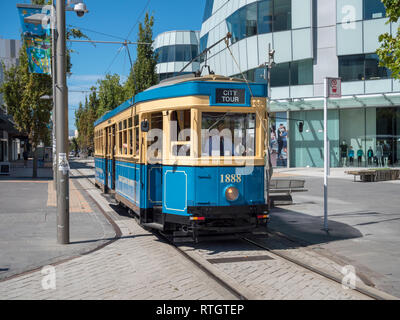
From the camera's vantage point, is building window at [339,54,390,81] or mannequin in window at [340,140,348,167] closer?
building window at [339,54,390,81]

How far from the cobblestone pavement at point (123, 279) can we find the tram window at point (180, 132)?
5.96 feet

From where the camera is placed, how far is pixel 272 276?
6.18 meters

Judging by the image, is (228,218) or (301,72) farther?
(301,72)

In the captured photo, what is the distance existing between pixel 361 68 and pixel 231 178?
83.7ft

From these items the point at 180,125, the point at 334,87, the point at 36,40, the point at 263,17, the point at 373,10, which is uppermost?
the point at 263,17

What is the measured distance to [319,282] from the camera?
5879 millimetres

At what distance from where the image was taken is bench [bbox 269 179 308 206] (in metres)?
14.0

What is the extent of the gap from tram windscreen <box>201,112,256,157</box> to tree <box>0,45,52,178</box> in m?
19.2

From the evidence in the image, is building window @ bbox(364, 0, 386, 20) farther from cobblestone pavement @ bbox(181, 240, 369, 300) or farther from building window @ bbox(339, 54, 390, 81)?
cobblestone pavement @ bbox(181, 240, 369, 300)

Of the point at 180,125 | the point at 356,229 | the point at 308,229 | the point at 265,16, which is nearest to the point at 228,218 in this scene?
the point at 180,125

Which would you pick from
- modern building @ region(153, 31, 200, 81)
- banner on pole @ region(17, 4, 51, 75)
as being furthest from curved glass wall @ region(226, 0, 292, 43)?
banner on pole @ region(17, 4, 51, 75)

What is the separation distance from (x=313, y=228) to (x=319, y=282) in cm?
435

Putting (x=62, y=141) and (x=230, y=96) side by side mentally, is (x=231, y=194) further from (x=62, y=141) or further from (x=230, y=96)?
(x=62, y=141)
